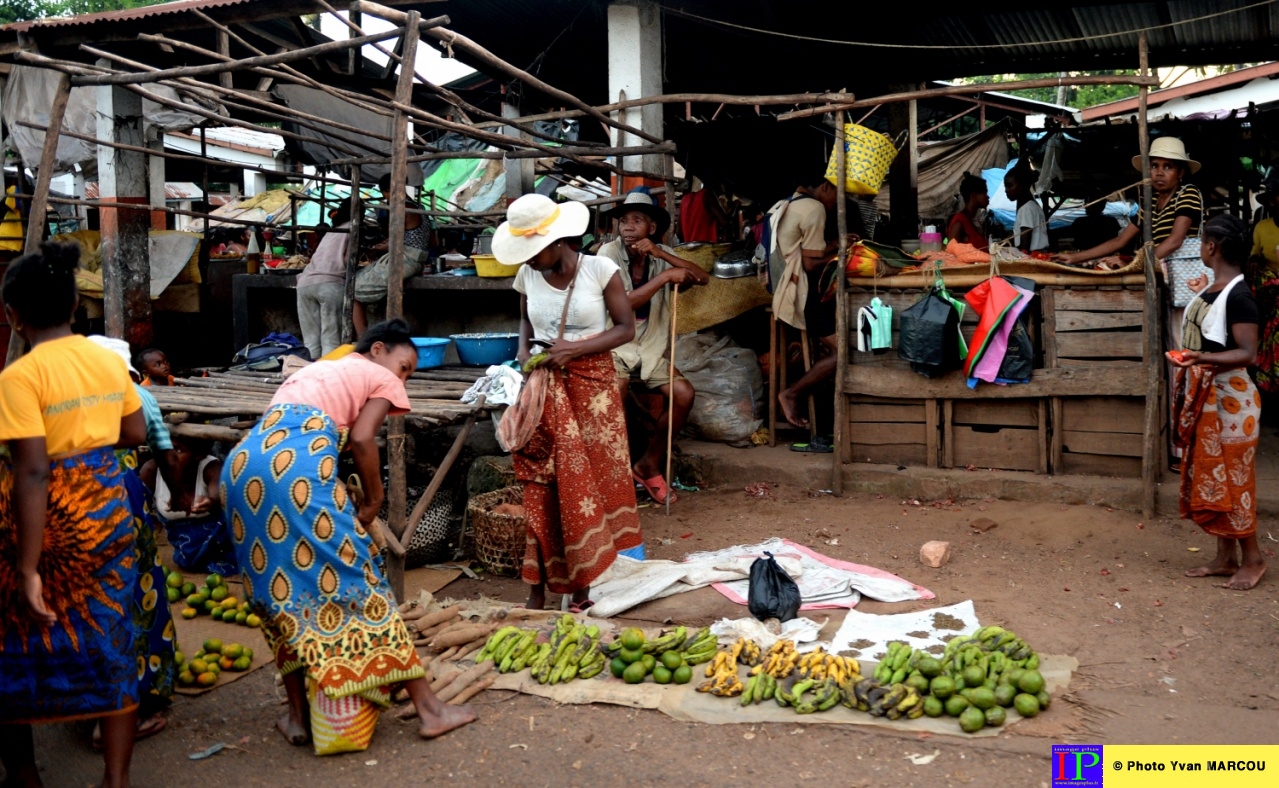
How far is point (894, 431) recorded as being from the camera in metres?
7.16

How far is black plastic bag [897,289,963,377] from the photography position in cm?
667

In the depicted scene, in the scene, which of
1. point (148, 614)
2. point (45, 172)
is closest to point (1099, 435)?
point (148, 614)

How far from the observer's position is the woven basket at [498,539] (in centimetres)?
589

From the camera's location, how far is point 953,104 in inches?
555

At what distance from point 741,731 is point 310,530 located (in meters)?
1.63

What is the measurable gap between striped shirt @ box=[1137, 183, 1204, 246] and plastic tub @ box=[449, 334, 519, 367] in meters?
4.05

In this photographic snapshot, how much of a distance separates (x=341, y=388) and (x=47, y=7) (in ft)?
49.1

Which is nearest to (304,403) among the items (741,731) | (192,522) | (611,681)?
(611,681)

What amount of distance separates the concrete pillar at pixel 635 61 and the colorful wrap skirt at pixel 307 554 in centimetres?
504

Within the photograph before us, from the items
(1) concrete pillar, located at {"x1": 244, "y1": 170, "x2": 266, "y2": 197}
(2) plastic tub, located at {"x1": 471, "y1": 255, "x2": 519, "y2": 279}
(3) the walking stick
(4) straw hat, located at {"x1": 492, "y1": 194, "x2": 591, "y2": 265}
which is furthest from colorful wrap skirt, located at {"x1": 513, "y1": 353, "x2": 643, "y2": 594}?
(1) concrete pillar, located at {"x1": 244, "y1": 170, "x2": 266, "y2": 197}

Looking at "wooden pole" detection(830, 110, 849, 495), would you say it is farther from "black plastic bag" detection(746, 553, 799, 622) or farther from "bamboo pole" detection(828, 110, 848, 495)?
"black plastic bag" detection(746, 553, 799, 622)

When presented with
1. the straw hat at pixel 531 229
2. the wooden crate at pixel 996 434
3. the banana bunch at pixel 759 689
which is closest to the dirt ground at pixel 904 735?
the banana bunch at pixel 759 689

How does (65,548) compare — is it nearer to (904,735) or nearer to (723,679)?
(723,679)

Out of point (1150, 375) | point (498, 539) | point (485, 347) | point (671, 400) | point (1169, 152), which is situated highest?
point (1169, 152)
